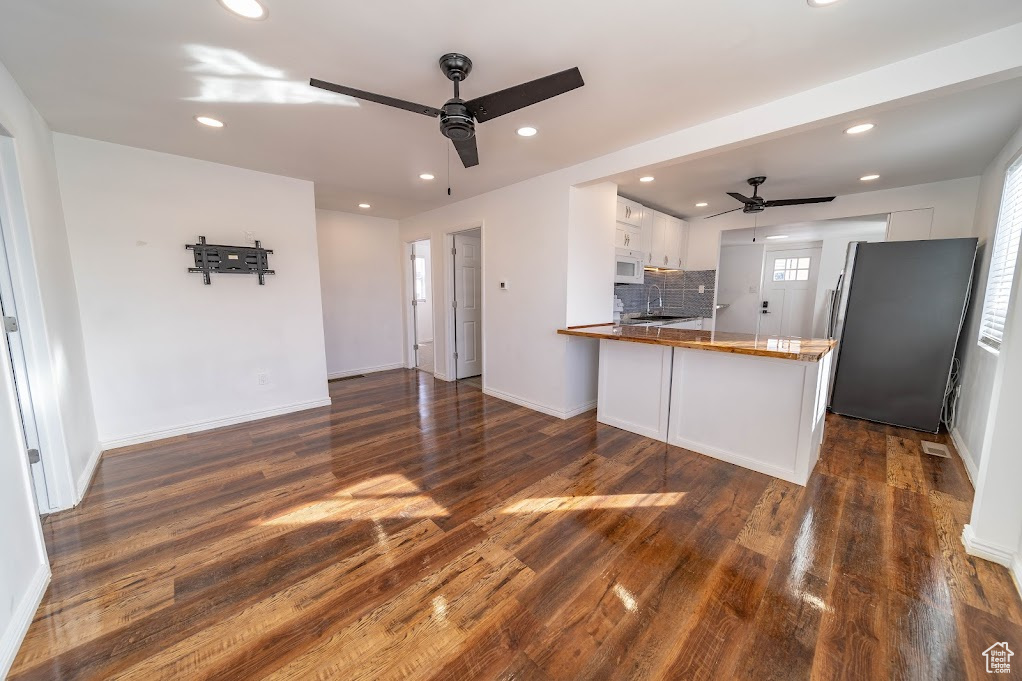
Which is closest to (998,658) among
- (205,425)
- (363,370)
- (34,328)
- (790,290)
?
(34,328)

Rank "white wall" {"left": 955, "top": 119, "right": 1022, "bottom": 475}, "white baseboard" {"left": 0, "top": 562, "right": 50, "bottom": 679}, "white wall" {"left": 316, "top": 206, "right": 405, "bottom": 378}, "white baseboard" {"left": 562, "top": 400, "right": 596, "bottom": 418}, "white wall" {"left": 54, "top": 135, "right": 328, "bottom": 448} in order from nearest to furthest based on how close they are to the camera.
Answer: "white baseboard" {"left": 0, "top": 562, "right": 50, "bottom": 679} → "white wall" {"left": 955, "top": 119, "right": 1022, "bottom": 475} → "white wall" {"left": 54, "top": 135, "right": 328, "bottom": 448} → "white baseboard" {"left": 562, "top": 400, "right": 596, "bottom": 418} → "white wall" {"left": 316, "top": 206, "right": 405, "bottom": 378}

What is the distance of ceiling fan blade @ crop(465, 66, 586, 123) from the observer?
1.58 m

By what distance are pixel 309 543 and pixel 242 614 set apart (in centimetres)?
42

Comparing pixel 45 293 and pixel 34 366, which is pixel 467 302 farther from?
pixel 34 366

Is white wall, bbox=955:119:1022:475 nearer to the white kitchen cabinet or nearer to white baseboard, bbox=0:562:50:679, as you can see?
the white kitchen cabinet

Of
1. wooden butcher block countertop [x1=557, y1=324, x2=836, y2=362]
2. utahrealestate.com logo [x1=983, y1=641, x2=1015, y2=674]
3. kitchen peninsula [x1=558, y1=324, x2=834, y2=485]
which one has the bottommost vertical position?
utahrealestate.com logo [x1=983, y1=641, x2=1015, y2=674]

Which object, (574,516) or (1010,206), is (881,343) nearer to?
(1010,206)

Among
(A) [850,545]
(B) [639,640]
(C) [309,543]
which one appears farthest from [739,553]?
(C) [309,543]

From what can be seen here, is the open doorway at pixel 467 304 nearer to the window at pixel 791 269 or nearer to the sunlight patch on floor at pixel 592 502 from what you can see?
the sunlight patch on floor at pixel 592 502

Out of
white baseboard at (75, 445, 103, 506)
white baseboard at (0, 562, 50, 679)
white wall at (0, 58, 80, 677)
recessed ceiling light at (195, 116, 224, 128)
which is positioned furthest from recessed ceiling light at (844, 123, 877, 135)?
white baseboard at (75, 445, 103, 506)

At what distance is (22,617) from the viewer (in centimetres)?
139

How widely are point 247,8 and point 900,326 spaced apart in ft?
17.0

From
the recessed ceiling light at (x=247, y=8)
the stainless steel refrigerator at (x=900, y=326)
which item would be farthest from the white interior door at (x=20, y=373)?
the stainless steel refrigerator at (x=900, y=326)

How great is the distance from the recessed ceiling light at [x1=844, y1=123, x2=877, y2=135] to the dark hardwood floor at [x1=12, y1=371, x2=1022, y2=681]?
2.41 m
